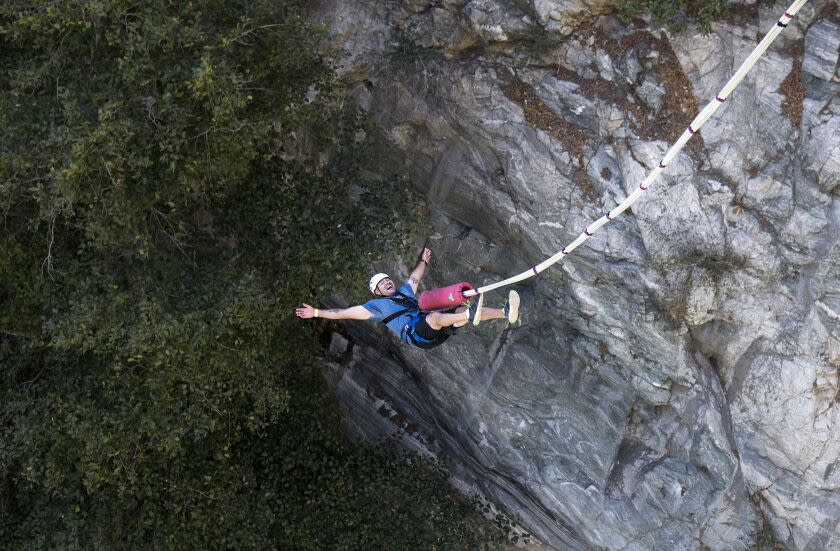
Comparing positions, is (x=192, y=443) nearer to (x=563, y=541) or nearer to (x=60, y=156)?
(x=60, y=156)

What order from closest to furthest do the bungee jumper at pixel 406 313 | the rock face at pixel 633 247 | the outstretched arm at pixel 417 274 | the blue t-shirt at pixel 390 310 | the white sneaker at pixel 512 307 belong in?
1. the white sneaker at pixel 512 307
2. the bungee jumper at pixel 406 313
3. the rock face at pixel 633 247
4. the blue t-shirt at pixel 390 310
5. the outstretched arm at pixel 417 274

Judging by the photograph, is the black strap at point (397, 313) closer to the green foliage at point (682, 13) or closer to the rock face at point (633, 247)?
the rock face at point (633, 247)

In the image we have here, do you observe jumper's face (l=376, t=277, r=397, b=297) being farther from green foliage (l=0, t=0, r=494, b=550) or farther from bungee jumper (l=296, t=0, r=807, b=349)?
green foliage (l=0, t=0, r=494, b=550)

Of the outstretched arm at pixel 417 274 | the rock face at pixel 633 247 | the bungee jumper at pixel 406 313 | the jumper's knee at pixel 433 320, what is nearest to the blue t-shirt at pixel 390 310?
the bungee jumper at pixel 406 313

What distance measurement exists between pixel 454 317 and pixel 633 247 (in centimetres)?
238

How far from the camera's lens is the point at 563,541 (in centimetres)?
1049

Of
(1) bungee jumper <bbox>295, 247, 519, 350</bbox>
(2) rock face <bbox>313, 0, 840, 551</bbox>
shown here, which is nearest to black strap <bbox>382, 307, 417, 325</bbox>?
(1) bungee jumper <bbox>295, 247, 519, 350</bbox>

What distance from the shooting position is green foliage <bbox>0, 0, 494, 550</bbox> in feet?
23.2

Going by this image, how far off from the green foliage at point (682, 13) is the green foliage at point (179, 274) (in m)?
3.39

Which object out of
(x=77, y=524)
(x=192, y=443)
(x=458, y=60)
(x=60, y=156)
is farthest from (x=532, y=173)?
(x=77, y=524)

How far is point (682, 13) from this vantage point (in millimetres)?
7555

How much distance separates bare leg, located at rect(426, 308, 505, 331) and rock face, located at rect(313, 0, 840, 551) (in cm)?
186

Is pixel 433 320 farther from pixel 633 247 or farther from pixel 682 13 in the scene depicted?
pixel 682 13

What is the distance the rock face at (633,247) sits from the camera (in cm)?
754
